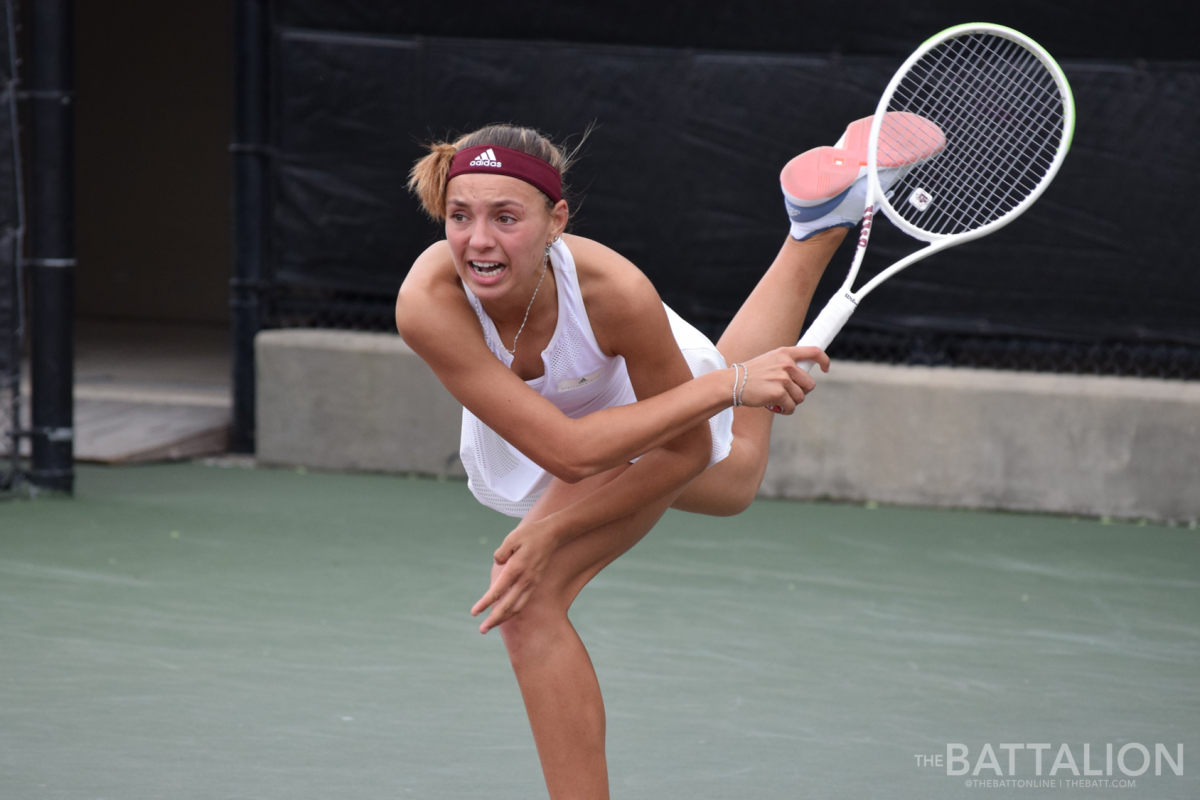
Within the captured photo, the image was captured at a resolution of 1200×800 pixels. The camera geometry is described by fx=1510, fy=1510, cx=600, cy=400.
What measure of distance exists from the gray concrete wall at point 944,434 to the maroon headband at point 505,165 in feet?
13.0

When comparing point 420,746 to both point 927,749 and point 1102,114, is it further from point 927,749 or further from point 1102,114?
point 1102,114

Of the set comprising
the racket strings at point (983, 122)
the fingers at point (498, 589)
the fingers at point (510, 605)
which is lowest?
the fingers at point (510, 605)

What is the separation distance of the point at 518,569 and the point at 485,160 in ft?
2.46

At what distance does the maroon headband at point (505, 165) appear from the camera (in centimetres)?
269

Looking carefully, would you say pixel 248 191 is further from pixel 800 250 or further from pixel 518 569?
pixel 518 569

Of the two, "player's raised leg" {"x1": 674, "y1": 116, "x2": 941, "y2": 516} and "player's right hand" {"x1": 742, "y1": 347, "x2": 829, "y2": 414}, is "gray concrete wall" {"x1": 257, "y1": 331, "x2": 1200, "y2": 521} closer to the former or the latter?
"player's raised leg" {"x1": 674, "y1": 116, "x2": 941, "y2": 516}

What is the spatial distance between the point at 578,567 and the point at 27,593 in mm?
2646

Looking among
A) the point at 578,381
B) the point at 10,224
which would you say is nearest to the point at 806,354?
the point at 578,381

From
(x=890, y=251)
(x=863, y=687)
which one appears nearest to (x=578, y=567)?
(x=863, y=687)

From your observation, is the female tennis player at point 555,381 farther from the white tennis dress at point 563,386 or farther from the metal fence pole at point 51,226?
the metal fence pole at point 51,226

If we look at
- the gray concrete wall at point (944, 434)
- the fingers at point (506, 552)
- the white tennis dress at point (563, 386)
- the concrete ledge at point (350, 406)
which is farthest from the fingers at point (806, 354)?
the concrete ledge at point (350, 406)

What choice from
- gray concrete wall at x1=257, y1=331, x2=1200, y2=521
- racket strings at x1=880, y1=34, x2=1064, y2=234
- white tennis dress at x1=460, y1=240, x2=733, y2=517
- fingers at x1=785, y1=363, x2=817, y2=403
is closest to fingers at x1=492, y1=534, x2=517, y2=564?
white tennis dress at x1=460, y1=240, x2=733, y2=517

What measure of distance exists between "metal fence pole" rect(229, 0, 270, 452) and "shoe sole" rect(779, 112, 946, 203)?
4.17 metres

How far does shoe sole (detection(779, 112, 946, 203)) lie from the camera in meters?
3.65
